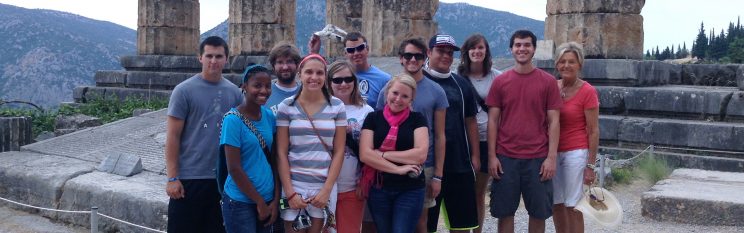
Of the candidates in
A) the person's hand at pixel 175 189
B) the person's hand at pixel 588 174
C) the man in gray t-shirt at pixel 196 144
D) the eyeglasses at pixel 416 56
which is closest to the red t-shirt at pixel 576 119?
the person's hand at pixel 588 174

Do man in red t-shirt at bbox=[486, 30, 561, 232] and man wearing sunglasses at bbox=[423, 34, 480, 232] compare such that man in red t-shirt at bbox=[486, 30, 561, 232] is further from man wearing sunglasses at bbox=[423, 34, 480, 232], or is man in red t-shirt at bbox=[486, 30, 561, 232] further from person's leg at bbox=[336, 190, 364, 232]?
person's leg at bbox=[336, 190, 364, 232]

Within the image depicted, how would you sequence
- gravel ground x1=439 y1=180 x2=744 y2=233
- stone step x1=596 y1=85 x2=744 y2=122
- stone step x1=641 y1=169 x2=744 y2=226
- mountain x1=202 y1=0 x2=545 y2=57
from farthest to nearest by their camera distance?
mountain x1=202 y1=0 x2=545 y2=57, stone step x1=596 y1=85 x2=744 y2=122, stone step x1=641 y1=169 x2=744 y2=226, gravel ground x1=439 y1=180 x2=744 y2=233

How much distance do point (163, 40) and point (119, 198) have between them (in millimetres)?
10555

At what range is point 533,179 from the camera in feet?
15.8

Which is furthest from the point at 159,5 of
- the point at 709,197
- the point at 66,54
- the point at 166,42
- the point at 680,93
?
the point at 66,54

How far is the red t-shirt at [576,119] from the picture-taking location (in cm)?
494

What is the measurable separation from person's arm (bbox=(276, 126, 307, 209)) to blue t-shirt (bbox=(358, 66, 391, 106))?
2.56ft

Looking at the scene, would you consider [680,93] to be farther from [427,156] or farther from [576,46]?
[427,156]

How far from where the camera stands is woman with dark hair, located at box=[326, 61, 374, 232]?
447cm

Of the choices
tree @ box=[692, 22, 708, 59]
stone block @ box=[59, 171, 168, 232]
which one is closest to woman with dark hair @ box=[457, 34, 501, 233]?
stone block @ box=[59, 171, 168, 232]

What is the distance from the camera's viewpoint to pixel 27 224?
7.11 meters

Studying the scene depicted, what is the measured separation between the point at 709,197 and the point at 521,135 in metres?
3.19

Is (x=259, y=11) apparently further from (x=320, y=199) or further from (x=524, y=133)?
(x=320, y=199)

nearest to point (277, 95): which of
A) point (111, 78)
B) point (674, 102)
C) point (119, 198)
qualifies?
point (119, 198)
